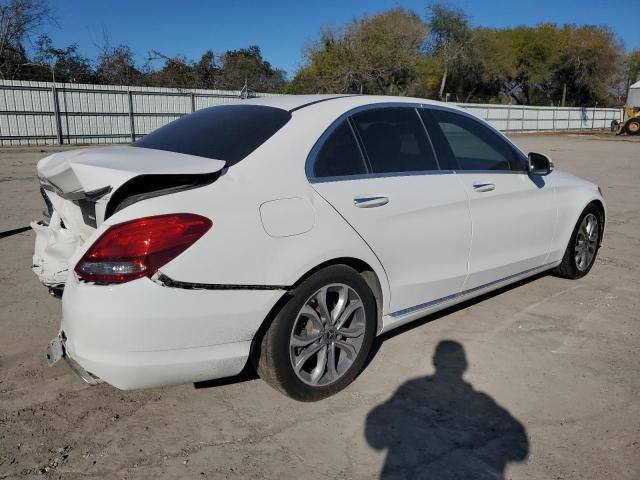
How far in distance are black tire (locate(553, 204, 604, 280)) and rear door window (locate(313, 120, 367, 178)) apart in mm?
2667

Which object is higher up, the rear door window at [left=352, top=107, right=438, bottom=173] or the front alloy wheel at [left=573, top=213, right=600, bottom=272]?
the rear door window at [left=352, top=107, right=438, bottom=173]

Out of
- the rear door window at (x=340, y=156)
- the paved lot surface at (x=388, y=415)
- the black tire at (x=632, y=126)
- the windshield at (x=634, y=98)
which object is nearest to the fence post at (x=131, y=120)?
the paved lot surface at (x=388, y=415)

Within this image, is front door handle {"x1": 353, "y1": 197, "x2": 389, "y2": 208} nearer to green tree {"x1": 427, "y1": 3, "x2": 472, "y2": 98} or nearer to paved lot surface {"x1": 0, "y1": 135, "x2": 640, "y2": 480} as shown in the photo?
paved lot surface {"x1": 0, "y1": 135, "x2": 640, "y2": 480}

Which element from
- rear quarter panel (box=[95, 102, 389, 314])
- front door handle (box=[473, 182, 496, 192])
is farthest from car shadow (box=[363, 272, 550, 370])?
front door handle (box=[473, 182, 496, 192])

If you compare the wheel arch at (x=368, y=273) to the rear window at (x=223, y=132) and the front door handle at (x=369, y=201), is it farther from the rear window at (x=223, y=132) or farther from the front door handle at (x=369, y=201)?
the rear window at (x=223, y=132)

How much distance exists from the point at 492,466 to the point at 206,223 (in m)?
1.70

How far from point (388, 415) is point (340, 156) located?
143 cm

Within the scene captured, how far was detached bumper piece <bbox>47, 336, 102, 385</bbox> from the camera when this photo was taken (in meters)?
2.55

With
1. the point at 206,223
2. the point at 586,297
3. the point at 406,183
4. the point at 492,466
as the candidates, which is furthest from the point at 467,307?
the point at 206,223

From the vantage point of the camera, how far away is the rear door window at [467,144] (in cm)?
373

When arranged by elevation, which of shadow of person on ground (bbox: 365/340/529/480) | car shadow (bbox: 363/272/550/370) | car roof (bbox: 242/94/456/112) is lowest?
shadow of person on ground (bbox: 365/340/529/480)

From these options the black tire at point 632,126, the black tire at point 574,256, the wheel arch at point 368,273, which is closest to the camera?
the wheel arch at point 368,273

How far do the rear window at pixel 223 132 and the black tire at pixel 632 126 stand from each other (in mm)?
40008

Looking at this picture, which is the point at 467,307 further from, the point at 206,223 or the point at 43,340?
the point at 43,340
